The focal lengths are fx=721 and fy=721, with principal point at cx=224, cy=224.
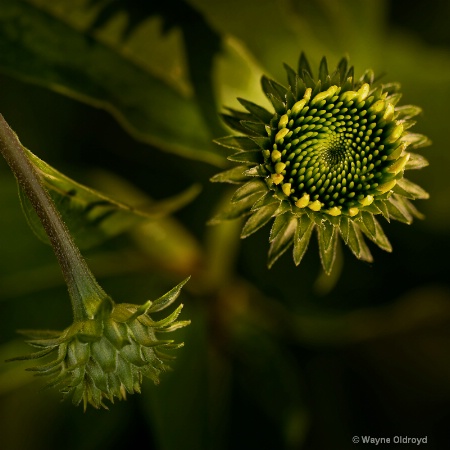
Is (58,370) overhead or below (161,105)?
below

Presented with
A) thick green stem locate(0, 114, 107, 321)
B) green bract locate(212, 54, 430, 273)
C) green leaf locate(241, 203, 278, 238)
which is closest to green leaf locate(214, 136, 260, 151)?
green bract locate(212, 54, 430, 273)

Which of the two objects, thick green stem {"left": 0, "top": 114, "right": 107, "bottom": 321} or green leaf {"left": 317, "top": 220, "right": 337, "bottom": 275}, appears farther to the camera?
green leaf {"left": 317, "top": 220, "right": 337, "bottom": 275}

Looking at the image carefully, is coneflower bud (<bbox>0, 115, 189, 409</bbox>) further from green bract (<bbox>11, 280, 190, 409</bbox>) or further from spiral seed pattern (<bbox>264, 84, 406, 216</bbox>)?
spiral seed pattern (<bbox>264, 84, 406, 216</bbox>)

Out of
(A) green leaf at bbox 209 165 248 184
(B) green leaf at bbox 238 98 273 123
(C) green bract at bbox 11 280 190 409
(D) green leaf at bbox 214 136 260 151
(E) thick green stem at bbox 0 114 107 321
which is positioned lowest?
(C) green bract at bbox 11 280 190 409

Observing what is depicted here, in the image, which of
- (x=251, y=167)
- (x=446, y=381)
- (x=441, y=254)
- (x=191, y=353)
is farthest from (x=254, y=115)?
(x=446, y=381)

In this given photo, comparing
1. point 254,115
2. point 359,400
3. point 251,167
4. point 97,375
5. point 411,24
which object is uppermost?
point 411,24

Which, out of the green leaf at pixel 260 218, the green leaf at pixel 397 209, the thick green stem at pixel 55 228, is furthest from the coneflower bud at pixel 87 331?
the green leaf at pixel 397 209

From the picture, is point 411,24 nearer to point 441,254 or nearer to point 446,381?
point 441,254
